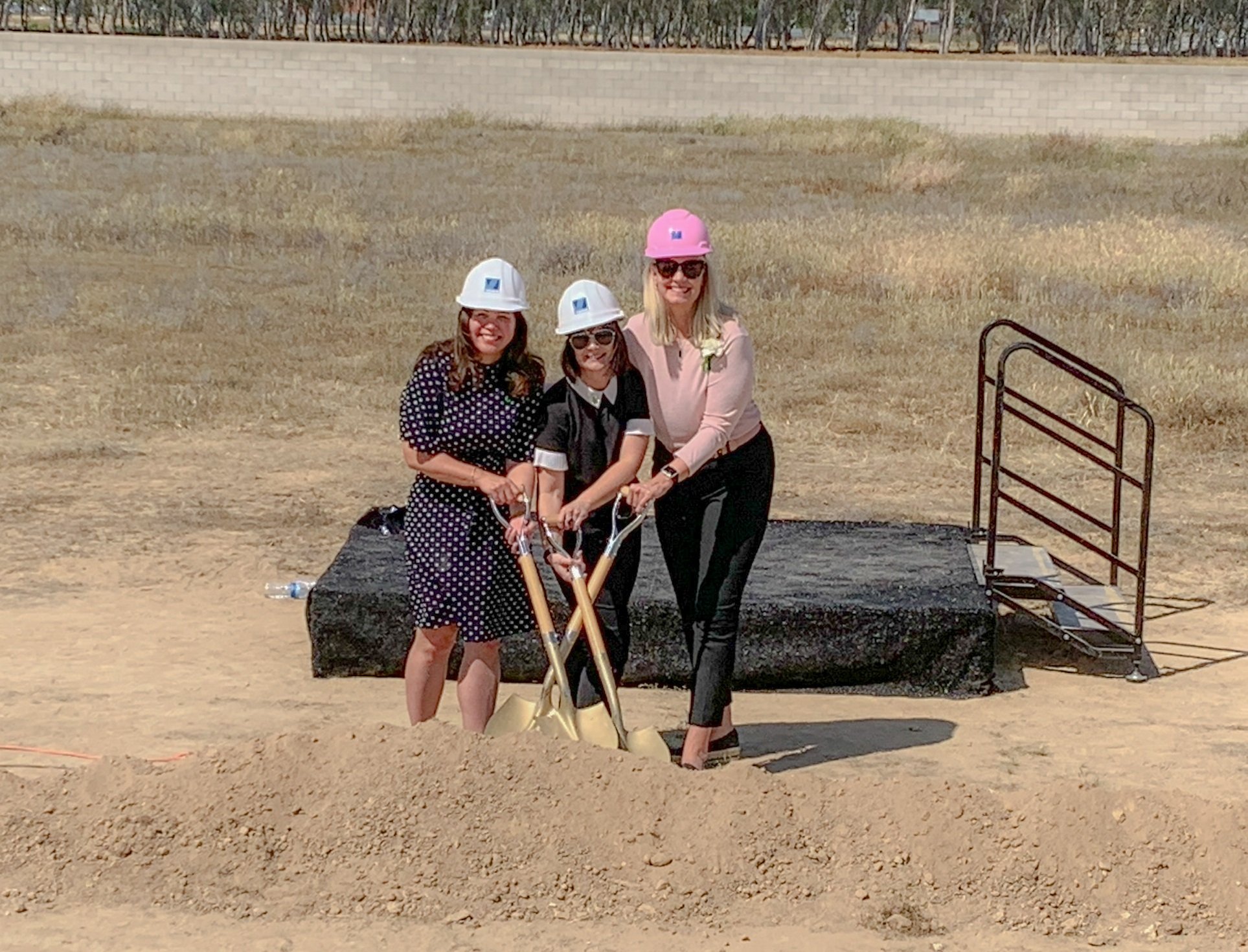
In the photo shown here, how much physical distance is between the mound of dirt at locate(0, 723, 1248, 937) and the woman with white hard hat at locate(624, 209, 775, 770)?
447 mm

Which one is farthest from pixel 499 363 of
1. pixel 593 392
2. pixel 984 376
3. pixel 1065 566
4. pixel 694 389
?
pixel 1065 566

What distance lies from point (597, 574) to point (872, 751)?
1.42 metres

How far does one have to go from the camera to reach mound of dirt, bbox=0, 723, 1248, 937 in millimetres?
4719

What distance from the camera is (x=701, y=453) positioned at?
16.7 ft

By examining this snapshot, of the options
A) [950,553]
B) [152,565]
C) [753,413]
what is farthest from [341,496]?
[753,413]

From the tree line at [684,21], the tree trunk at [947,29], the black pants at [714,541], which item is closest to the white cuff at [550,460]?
the black pants at [714,541]

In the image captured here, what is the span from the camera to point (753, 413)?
211 inches

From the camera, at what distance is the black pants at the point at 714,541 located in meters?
5.32

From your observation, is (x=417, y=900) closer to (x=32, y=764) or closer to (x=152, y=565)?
(x=32, y=764)

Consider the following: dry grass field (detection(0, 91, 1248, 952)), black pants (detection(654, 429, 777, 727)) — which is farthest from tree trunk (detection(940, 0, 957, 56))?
black pants (detection(654, 429, 777, 727))

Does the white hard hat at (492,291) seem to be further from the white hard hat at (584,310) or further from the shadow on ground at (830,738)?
the shadow on ground at (830,738)

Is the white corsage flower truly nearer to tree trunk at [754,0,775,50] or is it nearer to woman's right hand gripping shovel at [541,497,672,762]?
woman's right hand gripping shovel at [541,497,672,762]

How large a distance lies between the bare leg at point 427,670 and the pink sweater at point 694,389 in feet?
2.70

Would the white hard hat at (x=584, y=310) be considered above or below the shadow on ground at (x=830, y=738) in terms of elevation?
above
